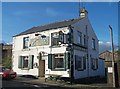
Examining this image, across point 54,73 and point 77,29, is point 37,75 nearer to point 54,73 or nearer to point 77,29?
point 54,73

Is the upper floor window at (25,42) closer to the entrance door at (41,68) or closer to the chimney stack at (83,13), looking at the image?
the entrance door at (41,68)

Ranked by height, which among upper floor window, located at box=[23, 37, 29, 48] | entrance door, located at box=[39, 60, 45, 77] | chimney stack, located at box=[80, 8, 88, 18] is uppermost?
chimney stack, located at box=[80, 8, 88, 18]

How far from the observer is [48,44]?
82.4ft

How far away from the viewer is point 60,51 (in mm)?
23656

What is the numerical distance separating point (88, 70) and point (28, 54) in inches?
300

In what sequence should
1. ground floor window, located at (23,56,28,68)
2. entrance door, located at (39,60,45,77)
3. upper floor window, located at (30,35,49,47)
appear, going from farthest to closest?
ground floor window, located at (23,56,28,68) → entrance door, located at (39,60,45,77) → upper floor window, located at (30,35,49,47)

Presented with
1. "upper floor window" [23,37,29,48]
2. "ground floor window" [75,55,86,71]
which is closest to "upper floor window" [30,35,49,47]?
"upper floor window" [23,37,29,48]

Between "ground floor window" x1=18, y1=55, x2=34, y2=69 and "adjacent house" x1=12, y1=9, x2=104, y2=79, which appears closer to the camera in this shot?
"adjacent house" x1=12, y1=9, x2=104, y2=79

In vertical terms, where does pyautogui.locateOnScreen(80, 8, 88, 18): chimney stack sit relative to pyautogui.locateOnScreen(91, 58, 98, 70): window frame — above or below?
above

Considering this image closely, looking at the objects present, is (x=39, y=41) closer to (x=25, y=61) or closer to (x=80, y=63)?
(x=25, y=61)

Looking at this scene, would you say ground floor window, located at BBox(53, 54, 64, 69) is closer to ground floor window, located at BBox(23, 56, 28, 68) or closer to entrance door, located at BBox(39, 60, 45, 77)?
entrance door, located at BBox(39, 60, 45, 77)

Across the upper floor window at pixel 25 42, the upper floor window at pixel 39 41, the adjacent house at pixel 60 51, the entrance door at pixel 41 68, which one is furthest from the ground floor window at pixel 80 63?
the upper floor window at pixel 25 42

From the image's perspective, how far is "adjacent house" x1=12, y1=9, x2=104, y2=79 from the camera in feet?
77.0

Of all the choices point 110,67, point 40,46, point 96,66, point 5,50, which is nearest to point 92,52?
point 96,66
